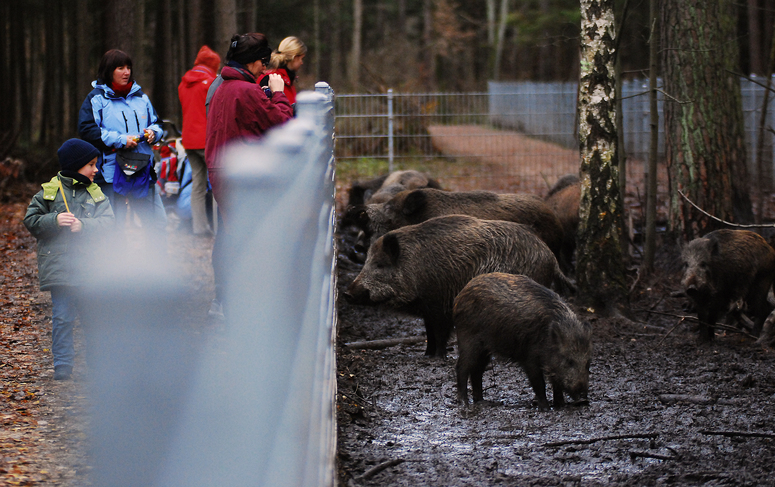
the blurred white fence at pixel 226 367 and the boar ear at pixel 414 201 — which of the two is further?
the boar ear at pixel 414 201

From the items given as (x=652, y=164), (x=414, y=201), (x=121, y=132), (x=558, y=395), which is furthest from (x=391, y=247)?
(x=652, y=164)

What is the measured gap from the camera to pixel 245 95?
17.0 feet

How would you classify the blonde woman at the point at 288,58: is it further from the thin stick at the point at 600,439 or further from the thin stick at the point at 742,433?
the thin stick at the point at 742,433

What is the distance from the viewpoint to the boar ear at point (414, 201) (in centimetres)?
782

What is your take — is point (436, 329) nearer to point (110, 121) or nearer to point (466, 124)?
point (110, 121)

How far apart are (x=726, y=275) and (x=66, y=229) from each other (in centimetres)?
497

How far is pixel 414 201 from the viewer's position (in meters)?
7.84

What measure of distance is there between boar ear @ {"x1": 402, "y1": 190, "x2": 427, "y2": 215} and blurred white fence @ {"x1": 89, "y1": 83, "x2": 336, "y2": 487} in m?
6.24

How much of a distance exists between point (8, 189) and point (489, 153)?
8204 mm

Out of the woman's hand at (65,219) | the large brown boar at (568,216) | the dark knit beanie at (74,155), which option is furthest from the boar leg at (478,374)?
the large brown boar at (568,216)

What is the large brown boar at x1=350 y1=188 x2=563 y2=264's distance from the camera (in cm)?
771

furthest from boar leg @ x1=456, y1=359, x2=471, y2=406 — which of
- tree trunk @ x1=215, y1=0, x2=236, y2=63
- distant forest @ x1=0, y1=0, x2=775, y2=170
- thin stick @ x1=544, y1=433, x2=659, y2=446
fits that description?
tree trunk @ x1=215, y1=0, x2=236, y2=63

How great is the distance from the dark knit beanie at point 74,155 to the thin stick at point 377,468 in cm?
251

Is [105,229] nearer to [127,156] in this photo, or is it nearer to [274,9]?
[127,156]
